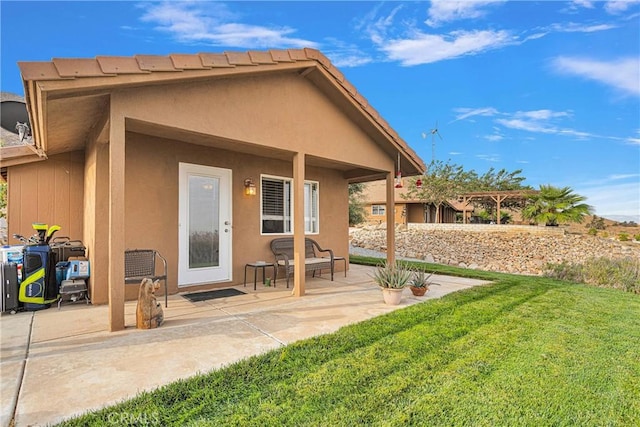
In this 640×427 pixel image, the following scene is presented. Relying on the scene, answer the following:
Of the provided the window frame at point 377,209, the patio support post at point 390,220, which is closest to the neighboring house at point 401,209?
the window frame at point 377,209

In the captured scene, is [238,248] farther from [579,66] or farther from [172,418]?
[579,66]

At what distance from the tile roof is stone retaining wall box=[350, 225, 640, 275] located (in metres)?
10.3

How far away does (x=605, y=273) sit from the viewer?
24.8 ft

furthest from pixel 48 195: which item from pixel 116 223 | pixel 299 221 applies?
pixel 299 221

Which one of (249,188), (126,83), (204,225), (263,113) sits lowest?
(204,225)

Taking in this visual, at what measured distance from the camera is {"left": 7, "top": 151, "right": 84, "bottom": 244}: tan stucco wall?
5.75 m

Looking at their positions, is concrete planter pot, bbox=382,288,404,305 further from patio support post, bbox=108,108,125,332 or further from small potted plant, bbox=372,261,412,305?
patio support post, bbox=108,108,125,332

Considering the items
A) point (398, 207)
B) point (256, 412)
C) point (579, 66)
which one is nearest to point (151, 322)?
point (256, 412)

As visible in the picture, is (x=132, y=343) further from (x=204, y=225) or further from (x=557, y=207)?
(x=557, y=207)

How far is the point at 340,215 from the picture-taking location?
8438 millimetres

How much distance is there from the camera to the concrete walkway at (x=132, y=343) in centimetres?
229

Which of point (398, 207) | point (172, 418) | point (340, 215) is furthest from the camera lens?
point (398, 207)

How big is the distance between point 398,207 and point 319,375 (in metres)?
28.6

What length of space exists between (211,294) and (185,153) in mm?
2565
